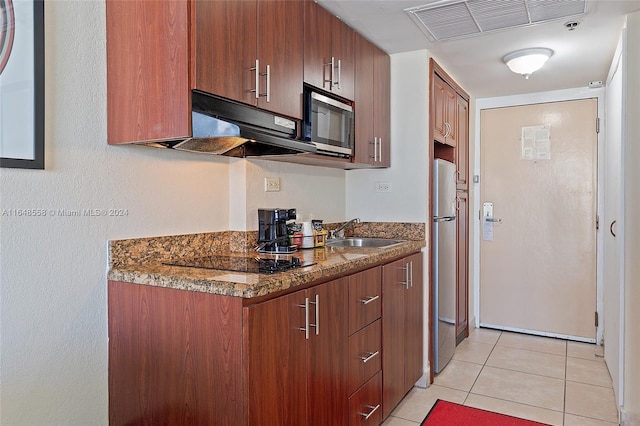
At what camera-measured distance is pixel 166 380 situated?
1.52 metres

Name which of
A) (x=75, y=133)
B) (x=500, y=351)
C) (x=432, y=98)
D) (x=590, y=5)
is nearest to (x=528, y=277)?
(x=500, y=351)

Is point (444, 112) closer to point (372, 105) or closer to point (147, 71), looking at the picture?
point (372, 105)

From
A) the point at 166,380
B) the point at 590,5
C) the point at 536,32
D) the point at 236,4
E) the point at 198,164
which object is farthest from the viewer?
the point at 536,32

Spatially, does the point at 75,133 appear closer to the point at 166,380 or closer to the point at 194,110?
the point at 194,110

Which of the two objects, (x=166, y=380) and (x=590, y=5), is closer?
(x=166, y=380)

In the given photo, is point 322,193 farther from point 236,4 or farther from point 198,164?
point 236,4

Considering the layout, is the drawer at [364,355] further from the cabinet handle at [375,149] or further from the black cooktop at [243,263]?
the cabinet handle at [375,149]

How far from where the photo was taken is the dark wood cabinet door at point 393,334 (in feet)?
7.51

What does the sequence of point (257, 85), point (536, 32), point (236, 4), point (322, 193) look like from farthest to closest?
1. point (322, 193)
2. point (536, 32)
3. point (257, 85)
4. point (236, 4)

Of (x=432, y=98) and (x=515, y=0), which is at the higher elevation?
(x=515, y=0)

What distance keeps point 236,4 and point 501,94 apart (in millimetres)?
3031

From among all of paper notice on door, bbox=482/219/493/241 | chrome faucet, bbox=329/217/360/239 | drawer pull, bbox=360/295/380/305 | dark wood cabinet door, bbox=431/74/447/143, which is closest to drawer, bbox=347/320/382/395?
drawer pull, bbox=360/295/380/305

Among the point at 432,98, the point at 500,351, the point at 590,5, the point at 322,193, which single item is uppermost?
the point at 590,5

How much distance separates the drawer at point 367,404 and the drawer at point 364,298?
1.00 ft
